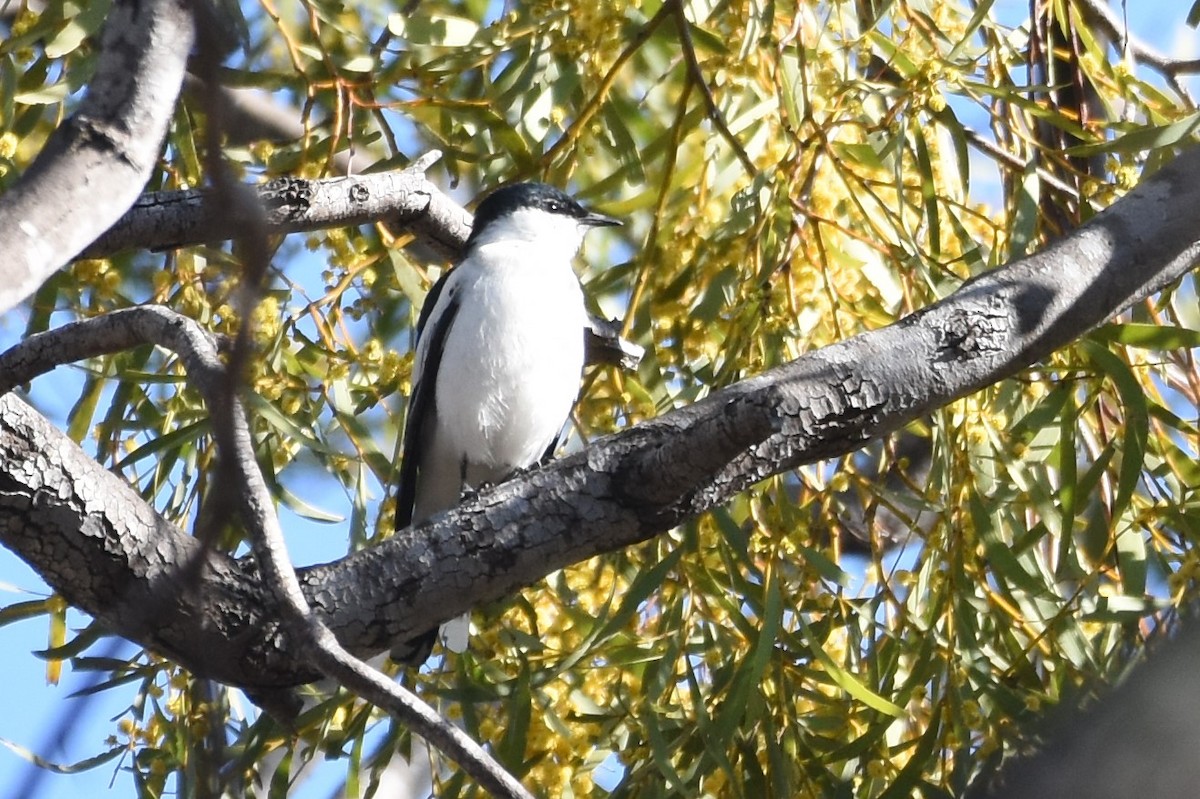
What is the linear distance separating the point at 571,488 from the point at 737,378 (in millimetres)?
352

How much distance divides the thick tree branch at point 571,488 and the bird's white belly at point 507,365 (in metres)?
1.20

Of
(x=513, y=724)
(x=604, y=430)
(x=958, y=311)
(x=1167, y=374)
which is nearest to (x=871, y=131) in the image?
(x=958, y=311)

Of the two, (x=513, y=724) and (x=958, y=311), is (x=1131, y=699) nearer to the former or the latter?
(x=958, y=311)

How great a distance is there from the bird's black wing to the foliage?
1.17 ft

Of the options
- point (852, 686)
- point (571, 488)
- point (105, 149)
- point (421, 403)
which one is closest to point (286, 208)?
point (571, 488)

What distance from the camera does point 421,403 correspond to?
11.0 ft

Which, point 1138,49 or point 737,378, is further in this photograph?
point 1138,49

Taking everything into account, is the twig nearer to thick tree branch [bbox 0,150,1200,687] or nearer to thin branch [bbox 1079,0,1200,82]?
thin branch [bbox 1079,0,1200,82]

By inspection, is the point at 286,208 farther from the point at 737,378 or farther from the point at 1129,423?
the point at 1129,423

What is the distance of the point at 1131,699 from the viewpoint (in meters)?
0.88

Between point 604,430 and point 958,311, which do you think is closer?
point 958,311

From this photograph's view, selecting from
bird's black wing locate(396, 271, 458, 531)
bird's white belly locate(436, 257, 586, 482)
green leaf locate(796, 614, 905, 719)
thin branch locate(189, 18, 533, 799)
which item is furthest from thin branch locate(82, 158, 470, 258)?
green leaf locate(796, 614, 905, 719)

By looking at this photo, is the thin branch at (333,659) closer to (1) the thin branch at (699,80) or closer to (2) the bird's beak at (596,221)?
(1) the thin branch at (699,80)

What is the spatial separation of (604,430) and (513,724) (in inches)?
18.8
